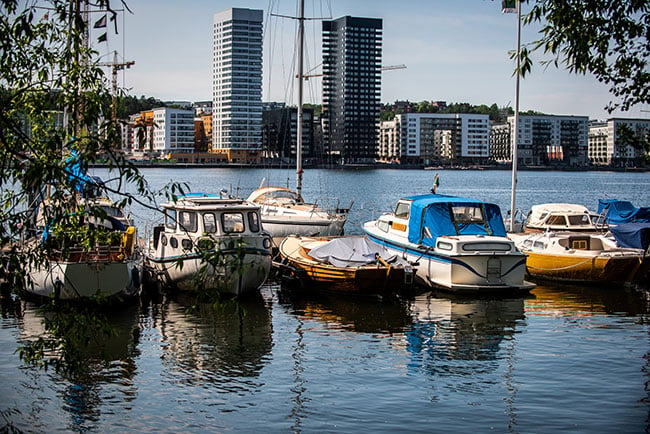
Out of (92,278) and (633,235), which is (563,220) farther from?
(92,278)

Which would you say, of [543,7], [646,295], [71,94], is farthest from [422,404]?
[646,295]

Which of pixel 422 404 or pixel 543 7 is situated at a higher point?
pixel 543 7

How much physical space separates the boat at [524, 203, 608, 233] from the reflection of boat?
3665 millimetres

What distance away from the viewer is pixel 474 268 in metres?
25.6

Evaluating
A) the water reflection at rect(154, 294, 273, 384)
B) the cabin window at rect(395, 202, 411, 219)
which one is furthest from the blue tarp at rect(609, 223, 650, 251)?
the water reflection at rect(154, 294, 273, 384)

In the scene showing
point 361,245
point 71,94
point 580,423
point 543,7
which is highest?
point 543,7

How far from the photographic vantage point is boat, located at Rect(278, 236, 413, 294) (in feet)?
81.4

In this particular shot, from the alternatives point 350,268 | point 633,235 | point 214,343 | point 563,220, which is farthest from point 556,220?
point 214,343

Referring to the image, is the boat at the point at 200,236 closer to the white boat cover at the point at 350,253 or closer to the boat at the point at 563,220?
the white boat cover at the point at 350,253

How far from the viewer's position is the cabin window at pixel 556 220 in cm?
3531

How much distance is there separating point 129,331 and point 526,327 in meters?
10.9

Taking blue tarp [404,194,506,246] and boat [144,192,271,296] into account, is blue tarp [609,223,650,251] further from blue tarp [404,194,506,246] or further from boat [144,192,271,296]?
boat [144,192,271,296]

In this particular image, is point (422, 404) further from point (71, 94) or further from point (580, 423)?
point (71, 94)

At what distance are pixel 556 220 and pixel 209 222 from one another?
676 inches
